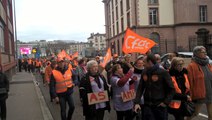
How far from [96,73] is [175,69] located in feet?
5.02

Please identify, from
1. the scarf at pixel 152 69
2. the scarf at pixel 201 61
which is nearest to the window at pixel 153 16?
the scarf at pixel 201 61

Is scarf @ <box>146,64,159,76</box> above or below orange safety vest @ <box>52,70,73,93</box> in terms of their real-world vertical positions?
above

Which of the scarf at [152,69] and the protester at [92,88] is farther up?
the scarf at [152,69]

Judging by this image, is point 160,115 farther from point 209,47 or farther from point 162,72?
point 209,47

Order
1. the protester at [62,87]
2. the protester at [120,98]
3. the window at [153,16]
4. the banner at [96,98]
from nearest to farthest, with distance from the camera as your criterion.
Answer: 1. the banner at [96,98]
2. the protester at [120,98]
3. the protester at [62,87]
4. the window at [153,16]

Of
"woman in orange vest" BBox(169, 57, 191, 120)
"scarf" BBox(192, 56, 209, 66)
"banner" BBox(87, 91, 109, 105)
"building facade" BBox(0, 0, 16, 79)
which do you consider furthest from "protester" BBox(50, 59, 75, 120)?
"building facade" BBox(0, 0, 16, 79)

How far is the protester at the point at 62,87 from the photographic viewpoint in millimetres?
7605

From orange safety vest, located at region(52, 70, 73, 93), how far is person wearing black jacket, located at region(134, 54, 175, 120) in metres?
2.86

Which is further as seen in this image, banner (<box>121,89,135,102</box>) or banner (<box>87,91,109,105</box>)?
banner (<box>121,89,135,102</box>)

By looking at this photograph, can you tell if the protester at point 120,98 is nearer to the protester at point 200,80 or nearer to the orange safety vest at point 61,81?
the protester at point 200,80

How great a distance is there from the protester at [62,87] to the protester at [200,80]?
2864 millimetres

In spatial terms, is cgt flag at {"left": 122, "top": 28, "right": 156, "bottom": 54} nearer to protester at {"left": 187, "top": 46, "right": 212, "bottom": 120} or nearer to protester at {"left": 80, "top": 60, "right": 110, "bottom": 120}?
protester at {"left": 187, "top": 46, "right": 212, "bottom": 120}

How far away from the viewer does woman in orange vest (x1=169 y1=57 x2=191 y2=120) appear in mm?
5878

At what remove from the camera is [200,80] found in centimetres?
630
